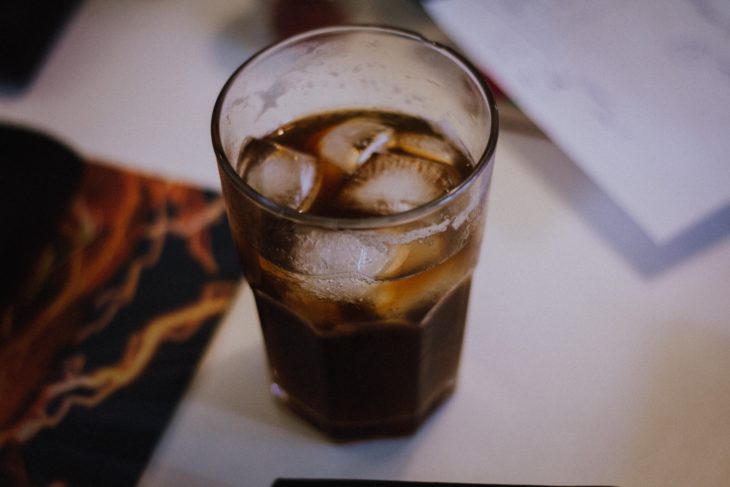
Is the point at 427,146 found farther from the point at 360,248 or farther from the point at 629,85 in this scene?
the point at 629,85

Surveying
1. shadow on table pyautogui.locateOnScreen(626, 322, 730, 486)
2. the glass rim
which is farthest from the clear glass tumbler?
shadow on table pyautogui.locateOnScreen(626, 322, 730, 486)

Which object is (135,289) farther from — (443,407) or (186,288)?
(443,407)

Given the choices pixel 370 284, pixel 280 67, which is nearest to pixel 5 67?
pixel 280 67

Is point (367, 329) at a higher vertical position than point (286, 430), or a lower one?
higher

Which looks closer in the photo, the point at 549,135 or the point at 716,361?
the point at 716,361

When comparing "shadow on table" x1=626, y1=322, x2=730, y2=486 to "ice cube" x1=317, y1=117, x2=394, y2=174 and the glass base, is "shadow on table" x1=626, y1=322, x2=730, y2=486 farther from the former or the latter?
"ice cube" x1=317, y1=117, x2=394, y2=174

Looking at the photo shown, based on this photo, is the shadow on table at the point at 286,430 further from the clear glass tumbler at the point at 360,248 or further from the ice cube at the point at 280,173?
the ice cube at the point at 280,173

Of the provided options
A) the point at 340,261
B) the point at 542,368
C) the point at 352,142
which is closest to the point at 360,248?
the point at 340,261
